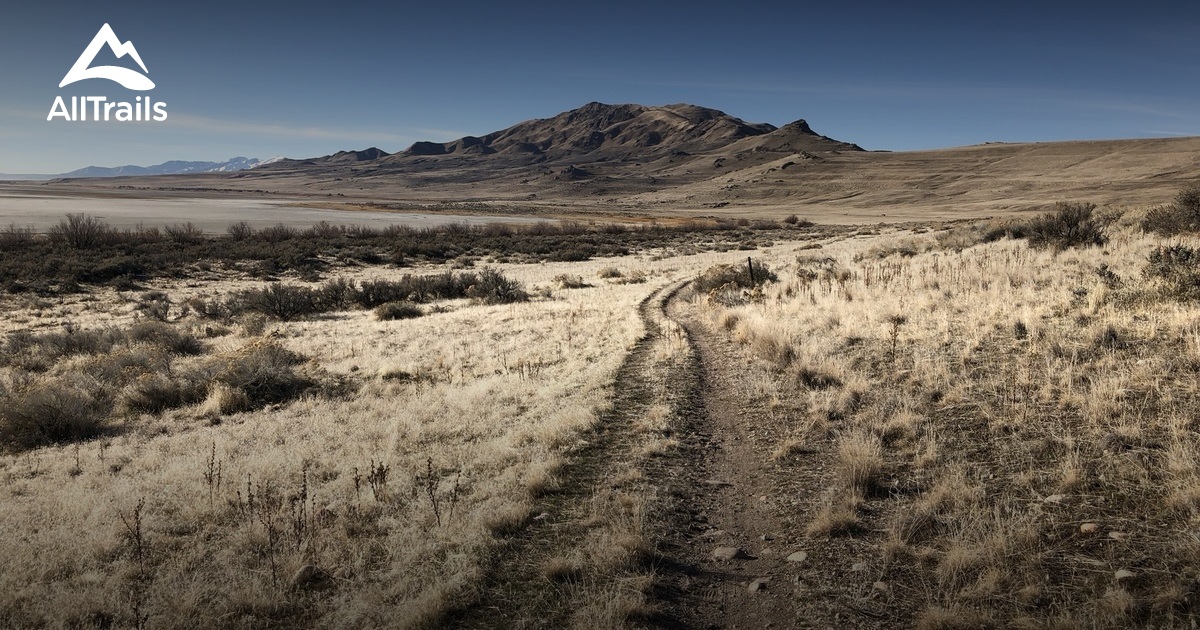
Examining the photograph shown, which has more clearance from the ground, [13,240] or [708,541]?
[13,240]

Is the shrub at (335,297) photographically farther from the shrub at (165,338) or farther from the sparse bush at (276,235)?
the sparse bush at (276,235)

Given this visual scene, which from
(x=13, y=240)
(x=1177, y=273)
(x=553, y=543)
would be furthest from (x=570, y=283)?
(x=13, y=240)

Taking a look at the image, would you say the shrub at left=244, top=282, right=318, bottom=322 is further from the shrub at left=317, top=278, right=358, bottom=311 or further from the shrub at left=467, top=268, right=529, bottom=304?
the shrub at left=467, top=268, right=529, bottom=304

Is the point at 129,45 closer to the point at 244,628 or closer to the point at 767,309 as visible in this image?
the point at 767,309

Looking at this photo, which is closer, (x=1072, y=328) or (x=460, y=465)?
(x=460, y=465)

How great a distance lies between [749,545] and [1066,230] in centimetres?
1947

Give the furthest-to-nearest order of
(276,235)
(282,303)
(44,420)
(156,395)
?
(276,235)
(282,303)
(156,395)
(44,420)


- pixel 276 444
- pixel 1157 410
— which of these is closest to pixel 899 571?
pixel 1157 410

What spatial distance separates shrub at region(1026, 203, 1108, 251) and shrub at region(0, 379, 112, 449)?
22566 millimetres

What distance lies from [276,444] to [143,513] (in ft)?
7.63

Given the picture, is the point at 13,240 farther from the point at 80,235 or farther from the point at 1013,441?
the point at 1013,441

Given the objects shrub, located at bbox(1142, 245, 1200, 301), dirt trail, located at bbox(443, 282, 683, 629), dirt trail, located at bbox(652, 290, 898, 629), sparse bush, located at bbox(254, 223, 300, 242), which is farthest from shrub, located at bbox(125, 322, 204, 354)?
sparse bush, located at bbox(254, 223, 300, 242)

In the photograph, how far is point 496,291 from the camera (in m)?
23.8

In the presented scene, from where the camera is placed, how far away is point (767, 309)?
1448 centimetres
